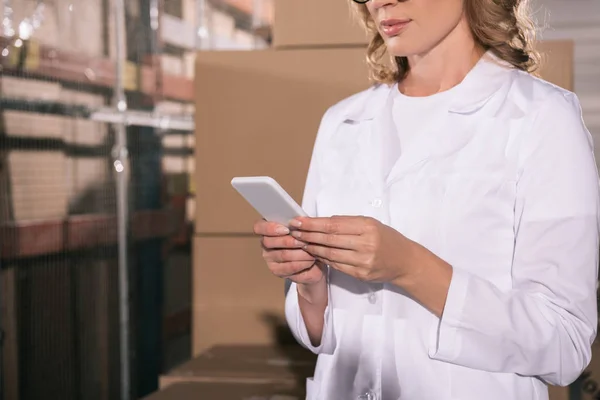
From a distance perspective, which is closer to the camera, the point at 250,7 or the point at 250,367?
the point at 250,367

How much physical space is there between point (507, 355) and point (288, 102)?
877 millimetres

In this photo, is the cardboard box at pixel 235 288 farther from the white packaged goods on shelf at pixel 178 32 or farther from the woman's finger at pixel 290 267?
the white packaged goods on shelf at pixel 178 32

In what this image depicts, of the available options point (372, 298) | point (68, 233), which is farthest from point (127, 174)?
point (372, 298)

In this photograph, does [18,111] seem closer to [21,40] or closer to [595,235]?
[21,40]

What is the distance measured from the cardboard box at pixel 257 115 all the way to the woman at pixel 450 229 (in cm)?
49

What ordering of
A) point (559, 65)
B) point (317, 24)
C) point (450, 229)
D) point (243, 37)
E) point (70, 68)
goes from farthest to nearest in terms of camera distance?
point (243, 37), point (70, 68), point (317, 24), point (559, 65), point (450, 229)

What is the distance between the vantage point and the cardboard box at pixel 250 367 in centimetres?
151

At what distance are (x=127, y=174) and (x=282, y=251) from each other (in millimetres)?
1158

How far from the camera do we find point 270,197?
848 millimetres

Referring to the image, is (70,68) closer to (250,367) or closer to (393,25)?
(250,367)

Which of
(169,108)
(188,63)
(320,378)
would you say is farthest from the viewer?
(188,63)

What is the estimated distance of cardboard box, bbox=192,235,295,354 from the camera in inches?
65.4

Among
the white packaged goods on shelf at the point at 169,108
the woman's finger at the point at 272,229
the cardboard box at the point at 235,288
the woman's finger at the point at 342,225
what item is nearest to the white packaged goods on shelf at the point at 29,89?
the cardboard box at the point at 235,288

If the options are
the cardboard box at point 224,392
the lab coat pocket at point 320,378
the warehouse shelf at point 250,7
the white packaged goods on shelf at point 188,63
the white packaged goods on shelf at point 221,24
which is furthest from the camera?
the warehouse shelf at point 250,7
